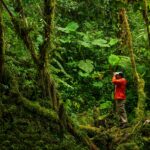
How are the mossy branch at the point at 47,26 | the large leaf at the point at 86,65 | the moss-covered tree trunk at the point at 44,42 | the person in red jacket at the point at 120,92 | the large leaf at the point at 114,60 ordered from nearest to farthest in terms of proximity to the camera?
the moss-covered tree trunk at the point at 44,42 → the mossy branch at the point at 47,26 → the person in red jacket at the point at 120,92 → the large leaf at the point at 114,60 → the large leaf at the point at 86,65

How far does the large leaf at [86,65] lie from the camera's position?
13328 mm

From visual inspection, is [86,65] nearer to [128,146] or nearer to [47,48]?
[128,146]

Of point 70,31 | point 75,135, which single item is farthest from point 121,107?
point 70,31

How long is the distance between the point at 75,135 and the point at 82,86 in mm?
6271

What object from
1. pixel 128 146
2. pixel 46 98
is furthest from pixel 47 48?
pixel 128 146

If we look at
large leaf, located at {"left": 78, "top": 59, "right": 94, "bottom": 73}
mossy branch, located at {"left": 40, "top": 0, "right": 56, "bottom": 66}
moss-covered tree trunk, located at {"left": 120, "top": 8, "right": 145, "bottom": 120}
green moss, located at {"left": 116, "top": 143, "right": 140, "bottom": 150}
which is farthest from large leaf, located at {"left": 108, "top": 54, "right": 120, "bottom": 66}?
mossy branch, located at {"left": 40, "top": 0, "right": 56, "bottom": 66}

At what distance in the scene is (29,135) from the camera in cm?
696

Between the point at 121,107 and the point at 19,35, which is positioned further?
the point at 121,107

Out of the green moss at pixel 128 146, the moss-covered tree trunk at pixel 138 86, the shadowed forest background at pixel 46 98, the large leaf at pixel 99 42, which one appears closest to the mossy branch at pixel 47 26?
the shadowed forest background at pixel 46 98

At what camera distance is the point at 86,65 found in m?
13.5

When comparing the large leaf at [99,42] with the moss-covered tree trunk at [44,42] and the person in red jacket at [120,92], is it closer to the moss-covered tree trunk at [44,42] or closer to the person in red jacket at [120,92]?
the person in red jacket at [120,92]

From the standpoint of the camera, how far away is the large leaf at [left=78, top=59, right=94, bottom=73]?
13328mm

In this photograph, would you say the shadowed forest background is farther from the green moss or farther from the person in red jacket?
the person in red jacket

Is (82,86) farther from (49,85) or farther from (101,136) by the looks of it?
(49,85)
